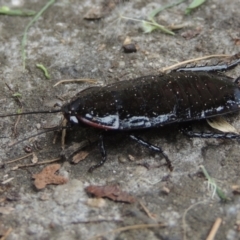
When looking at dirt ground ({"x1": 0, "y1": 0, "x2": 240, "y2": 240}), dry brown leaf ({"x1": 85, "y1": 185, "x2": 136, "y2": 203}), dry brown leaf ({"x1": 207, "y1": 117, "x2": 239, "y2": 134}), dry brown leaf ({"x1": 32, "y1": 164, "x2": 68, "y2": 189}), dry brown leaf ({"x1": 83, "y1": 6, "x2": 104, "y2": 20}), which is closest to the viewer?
dirt ground ({"x1": 0, "y1": 0, "x2": 240, "y2": 240})

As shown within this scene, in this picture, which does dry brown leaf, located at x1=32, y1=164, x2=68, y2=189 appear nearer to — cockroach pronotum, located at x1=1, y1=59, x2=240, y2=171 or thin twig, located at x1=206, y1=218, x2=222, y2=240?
cockroach pronotum, located at x1=1, y1=59, x2=240, y2=171

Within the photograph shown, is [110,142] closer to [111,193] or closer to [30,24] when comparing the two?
[111,193]

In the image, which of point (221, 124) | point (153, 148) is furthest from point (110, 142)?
point (221, 124)

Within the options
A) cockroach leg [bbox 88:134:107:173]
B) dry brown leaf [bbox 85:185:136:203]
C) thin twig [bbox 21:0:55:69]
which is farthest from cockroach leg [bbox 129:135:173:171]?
thin twig [bbox 21:0:55:69]

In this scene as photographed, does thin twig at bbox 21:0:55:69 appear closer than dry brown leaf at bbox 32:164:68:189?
No

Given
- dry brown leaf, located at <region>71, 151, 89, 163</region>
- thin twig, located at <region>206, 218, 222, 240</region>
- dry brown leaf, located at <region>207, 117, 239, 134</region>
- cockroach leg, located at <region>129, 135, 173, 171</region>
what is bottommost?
dry brown leaf, located at <region>71, 151, 89, 163</region>

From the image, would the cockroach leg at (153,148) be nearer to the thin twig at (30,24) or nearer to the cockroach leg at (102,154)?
the cockroach leg at (102,154)
